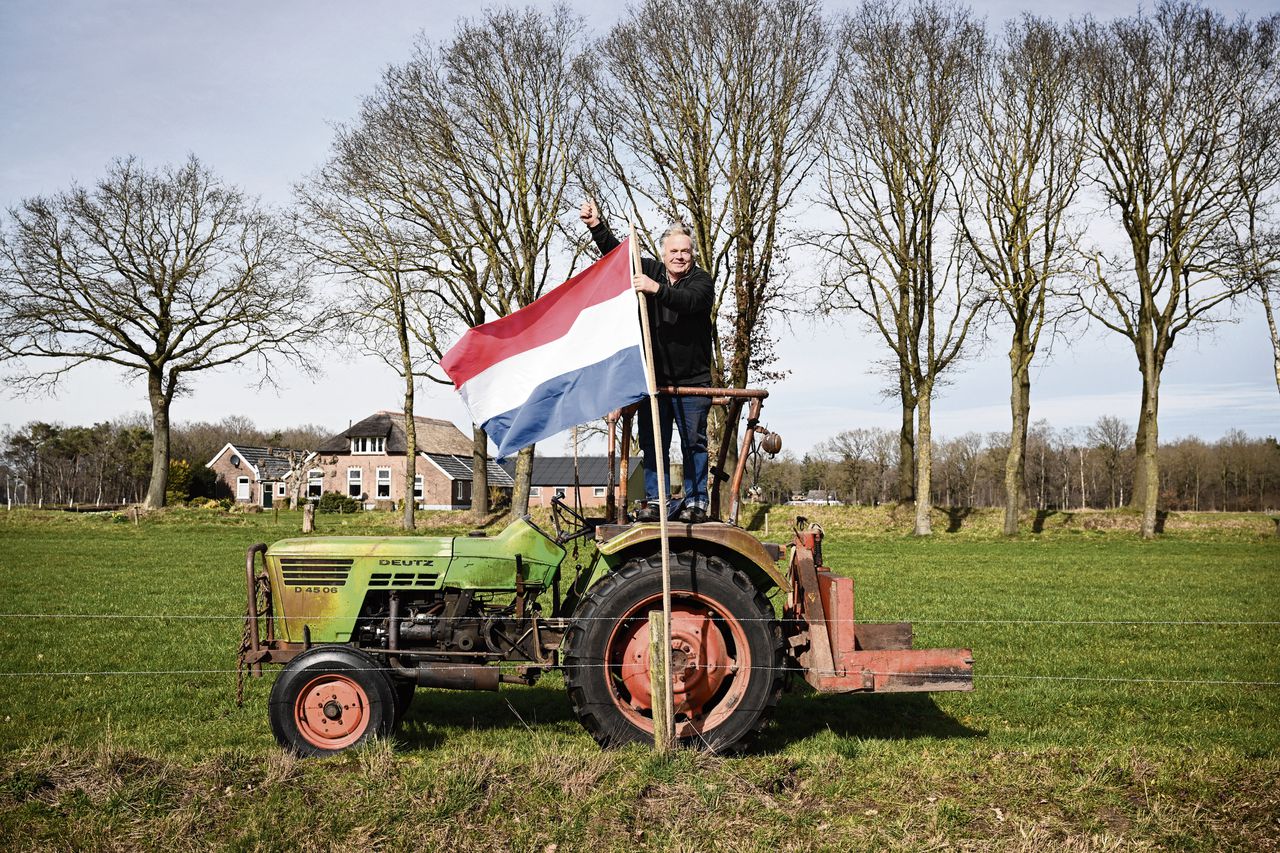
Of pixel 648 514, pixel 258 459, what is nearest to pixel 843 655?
pixel 648 514

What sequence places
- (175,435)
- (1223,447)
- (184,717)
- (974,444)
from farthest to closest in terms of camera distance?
1. (974,444)
2. (175,435)
3. (1223,447)
4. (184,717)

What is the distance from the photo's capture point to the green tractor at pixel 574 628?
5.61 metres

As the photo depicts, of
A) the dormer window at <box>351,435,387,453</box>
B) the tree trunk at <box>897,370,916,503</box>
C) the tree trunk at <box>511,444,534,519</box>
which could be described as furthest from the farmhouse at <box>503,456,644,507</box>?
the tree trunk at <box>511,444,534,519</box>

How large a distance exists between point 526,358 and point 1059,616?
904 centimetres

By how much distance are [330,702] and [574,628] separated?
1562 millimetres

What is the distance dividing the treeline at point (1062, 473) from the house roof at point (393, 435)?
2409 cm

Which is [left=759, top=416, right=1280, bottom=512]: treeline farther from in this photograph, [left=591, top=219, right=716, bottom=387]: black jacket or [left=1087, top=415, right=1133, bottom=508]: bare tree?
[left=591, top=219, right=716, bottom=387]: black jacket

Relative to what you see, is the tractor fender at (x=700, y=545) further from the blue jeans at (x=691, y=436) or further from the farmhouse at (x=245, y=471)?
the farmhouse at (x=245, y=471)

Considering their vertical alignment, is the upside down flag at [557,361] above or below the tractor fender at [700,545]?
above

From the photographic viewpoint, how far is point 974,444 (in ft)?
320

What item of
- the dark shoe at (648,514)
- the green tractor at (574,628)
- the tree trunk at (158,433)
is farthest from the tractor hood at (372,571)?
the tree trunk at (158,433)

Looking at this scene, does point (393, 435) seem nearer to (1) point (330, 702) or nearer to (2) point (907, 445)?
(2) point (907, 445)

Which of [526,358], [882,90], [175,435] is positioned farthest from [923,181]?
[175,435]

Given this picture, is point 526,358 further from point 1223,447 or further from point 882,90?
point 1223,447
